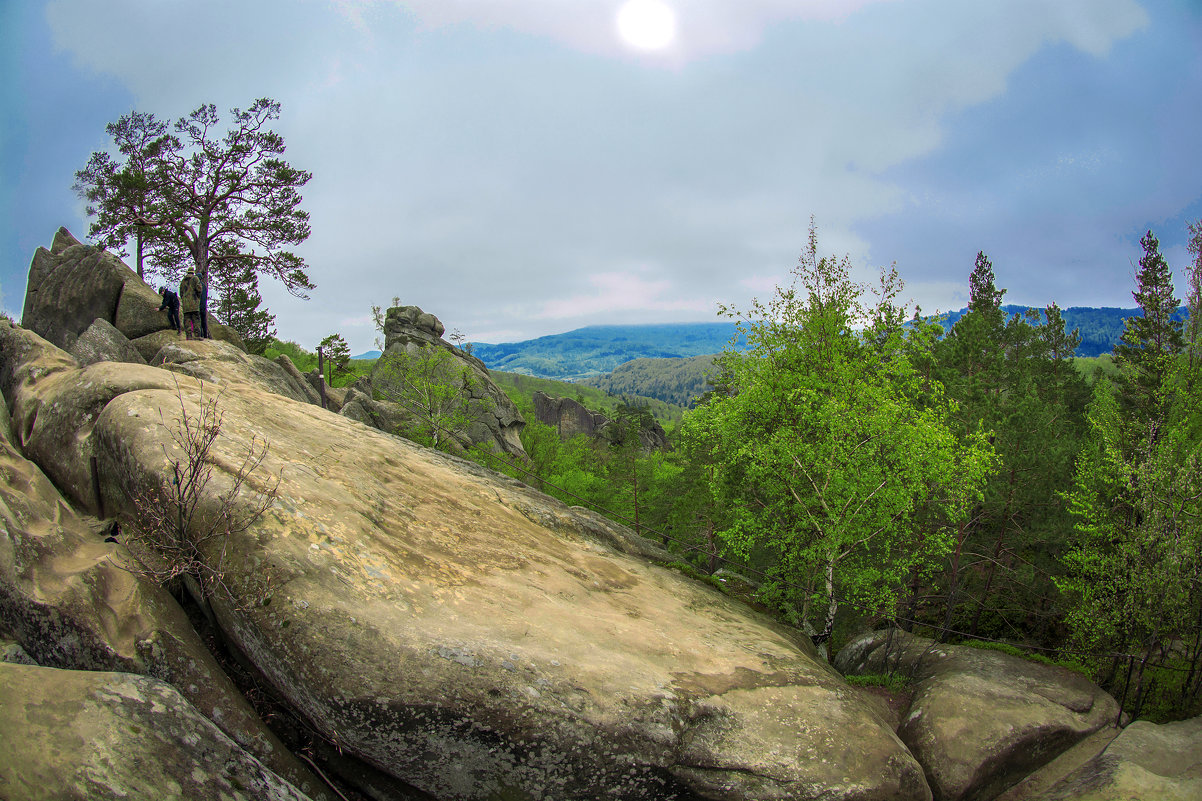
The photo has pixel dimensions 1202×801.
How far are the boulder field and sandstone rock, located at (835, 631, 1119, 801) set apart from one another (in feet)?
0.53

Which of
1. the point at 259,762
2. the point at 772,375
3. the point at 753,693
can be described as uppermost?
the point at 772,375

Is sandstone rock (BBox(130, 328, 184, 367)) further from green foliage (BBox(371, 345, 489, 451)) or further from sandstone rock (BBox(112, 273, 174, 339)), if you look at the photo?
green foliage (BBox(371, 345, 489, 451))

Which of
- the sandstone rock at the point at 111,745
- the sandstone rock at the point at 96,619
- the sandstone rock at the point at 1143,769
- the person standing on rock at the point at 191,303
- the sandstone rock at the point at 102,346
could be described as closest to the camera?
the sandstone rock at the point at 111,745

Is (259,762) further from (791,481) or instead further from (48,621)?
(791,481)

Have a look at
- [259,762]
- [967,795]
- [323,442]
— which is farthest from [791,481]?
[259,762]

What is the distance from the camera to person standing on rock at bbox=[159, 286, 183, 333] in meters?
20.4

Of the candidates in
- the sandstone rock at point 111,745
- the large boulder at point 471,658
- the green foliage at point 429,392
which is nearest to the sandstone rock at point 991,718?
the large boulder at point 471,658

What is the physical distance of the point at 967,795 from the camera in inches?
494

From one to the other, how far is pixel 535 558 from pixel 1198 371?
30.0 meters

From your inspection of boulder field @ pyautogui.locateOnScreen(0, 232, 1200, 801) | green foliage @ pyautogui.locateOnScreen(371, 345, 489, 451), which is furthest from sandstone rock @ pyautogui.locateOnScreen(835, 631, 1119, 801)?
green foliage @ pyautogui.locateOnScreen(371, 345, 489, 451)

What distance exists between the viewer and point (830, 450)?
17328 mm

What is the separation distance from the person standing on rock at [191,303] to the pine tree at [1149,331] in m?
48.7

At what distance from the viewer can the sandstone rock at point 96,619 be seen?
7295 mm

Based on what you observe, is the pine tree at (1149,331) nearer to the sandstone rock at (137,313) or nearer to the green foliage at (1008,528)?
the green foliage at (1008,528)
